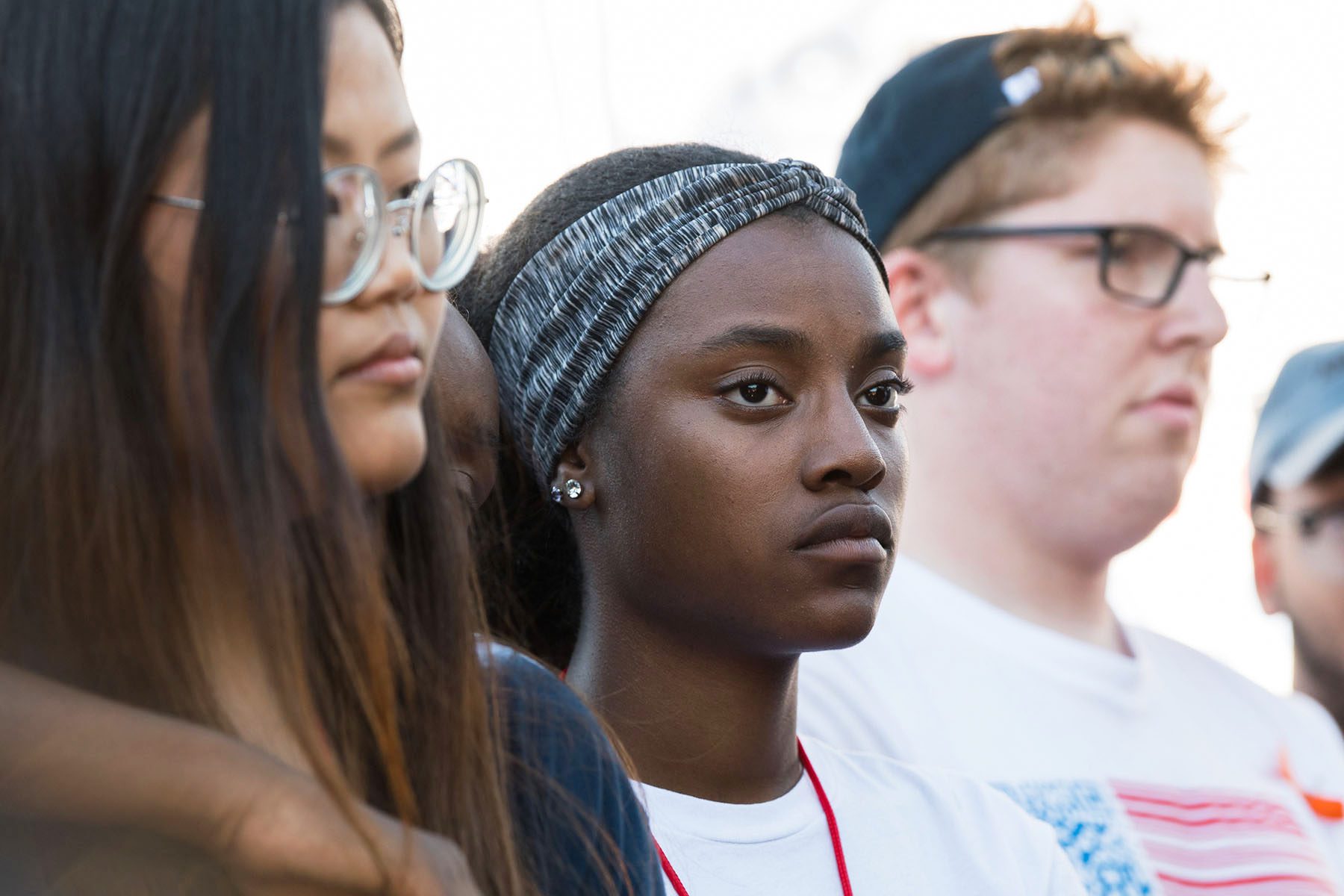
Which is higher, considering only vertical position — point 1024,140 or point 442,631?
point 1024,140

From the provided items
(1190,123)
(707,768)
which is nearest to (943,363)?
(1190,123)

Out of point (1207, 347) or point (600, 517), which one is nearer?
point (600, 517)

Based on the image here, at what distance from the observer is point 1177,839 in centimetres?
231

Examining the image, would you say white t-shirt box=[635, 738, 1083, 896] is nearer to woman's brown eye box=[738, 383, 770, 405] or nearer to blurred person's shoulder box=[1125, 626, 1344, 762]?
woman's brown eye box=[738, 383, 770, 405]

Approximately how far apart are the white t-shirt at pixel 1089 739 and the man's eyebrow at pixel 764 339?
2.31ft

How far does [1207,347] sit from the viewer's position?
2.68 meters

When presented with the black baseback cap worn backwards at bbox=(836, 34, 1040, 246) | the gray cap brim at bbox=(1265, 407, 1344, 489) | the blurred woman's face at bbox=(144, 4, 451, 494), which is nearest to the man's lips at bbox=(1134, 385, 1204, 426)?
the black baseback cap worn backwards at bbox=(836, 34, 1040, 246)

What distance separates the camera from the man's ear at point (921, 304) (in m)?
2.70

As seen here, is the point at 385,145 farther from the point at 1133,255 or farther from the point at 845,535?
the point at 1133,255

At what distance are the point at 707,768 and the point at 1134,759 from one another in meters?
0.98


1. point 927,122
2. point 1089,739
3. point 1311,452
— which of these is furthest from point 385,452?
point 1311,452

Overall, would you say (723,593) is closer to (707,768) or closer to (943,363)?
(707,768)

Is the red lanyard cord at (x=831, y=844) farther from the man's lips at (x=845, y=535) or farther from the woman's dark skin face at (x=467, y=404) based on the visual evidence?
the woman's dark skin face at (x=467, y=404)

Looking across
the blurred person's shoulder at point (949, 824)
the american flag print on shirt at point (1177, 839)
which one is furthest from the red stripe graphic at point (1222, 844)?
the blurred person's shoulder at point (949, 824)
